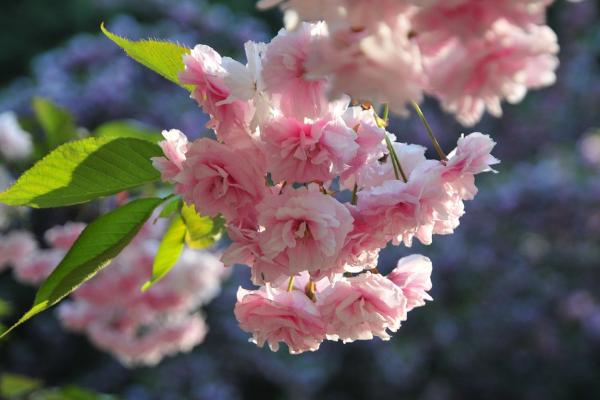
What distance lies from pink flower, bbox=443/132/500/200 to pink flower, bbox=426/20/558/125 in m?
0.21

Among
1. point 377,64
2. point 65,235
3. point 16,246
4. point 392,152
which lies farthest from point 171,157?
point 16,246

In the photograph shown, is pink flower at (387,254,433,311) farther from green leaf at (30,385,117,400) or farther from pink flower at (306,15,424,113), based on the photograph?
green leaf at (30,385,117,400)

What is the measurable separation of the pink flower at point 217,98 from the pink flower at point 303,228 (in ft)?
0.19

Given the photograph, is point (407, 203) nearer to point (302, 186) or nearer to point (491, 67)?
point (302, 186)

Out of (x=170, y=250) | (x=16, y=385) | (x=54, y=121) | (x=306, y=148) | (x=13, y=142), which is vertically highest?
(x=306, y=148)

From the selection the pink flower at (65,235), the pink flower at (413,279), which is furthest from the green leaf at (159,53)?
the pink flower at (65,235)

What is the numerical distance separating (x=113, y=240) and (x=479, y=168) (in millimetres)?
325

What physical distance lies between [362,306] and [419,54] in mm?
291

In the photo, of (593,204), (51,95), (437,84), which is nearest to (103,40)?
(51,95)

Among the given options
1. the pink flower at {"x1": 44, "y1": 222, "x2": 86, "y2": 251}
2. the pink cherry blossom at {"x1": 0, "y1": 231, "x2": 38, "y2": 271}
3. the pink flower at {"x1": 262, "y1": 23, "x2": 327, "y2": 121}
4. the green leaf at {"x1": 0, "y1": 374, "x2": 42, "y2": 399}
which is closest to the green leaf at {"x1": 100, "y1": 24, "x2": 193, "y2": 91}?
the pink flower at {"x1": 262, "y1": 23, "x2": 327, "y2": 121}

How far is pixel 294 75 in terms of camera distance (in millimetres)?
614

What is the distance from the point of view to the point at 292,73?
0.61m

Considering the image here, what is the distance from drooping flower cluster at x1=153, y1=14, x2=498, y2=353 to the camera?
66 cm

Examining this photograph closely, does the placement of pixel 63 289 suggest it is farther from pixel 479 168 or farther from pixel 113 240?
pixel 479 168
